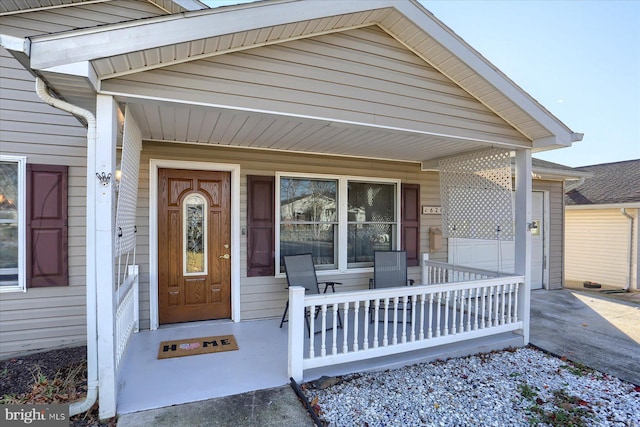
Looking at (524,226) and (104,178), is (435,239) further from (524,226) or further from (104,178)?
(104,178)

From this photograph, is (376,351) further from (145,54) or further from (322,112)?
(145,54)

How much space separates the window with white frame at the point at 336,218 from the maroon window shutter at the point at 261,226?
10 centimetres

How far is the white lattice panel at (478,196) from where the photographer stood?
411cm

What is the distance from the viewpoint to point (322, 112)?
2.90 metres

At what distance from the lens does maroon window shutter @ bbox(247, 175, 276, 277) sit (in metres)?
4.54

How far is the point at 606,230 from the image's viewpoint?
10.1 m

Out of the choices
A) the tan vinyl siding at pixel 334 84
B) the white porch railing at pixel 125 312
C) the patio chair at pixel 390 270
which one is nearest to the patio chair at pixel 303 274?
the patio chair at pixel 390 270

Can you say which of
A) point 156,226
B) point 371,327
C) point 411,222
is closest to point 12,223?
point 156,226

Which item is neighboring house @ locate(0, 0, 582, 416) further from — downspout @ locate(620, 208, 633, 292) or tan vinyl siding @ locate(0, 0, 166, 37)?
downspout @ locate(620, 208, 633, 292)

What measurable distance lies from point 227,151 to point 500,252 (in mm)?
5748

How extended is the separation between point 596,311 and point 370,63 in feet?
19.6

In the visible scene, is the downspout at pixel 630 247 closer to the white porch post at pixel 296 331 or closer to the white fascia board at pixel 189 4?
the white porch post at pixel 296 331

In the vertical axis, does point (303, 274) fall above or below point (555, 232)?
below

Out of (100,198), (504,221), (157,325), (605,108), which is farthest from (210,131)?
(605,108)
